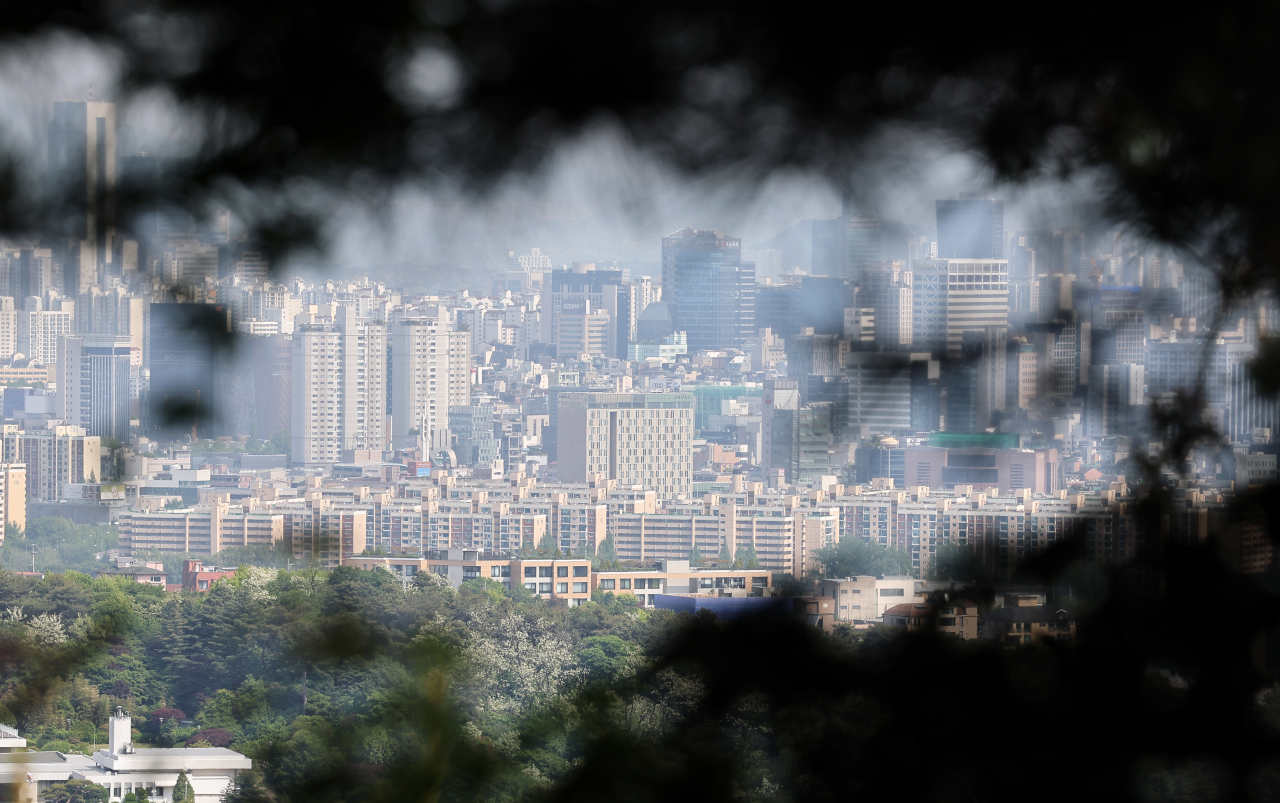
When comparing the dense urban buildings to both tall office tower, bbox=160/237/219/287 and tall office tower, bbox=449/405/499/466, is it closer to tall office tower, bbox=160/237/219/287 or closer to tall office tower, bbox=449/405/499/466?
tall office tower, bbox=160/237/219/287

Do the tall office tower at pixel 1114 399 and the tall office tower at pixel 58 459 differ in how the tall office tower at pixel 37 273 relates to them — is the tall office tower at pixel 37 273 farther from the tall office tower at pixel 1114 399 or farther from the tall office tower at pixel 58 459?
the tall office tower at pixel 1114 399

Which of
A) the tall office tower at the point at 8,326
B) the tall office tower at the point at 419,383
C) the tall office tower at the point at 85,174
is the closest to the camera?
the tall office tower at the point at 85,174

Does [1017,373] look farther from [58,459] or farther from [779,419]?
[58,459]

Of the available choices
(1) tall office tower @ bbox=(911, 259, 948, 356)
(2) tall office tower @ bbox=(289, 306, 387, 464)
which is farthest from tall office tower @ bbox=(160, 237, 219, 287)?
(1) tall office tower @ bbox=(911, 259, 948, 356)

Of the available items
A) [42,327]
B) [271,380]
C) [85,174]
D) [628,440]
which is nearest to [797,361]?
[271,380]

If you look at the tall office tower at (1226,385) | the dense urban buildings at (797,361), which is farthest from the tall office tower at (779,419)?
the tall office tower at (1226,385)
